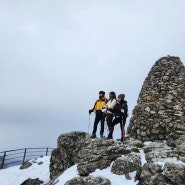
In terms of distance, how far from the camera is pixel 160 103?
620 inches

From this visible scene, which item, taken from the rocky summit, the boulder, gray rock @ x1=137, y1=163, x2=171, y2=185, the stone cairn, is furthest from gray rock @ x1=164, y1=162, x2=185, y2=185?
the stone cairn

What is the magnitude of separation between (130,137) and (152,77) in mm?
3656

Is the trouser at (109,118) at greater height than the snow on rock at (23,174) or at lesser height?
greater

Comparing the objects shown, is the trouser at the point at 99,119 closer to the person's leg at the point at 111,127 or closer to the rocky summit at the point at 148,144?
the person's leg at the point at 111,127

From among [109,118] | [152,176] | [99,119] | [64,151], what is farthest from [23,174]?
[152,176]

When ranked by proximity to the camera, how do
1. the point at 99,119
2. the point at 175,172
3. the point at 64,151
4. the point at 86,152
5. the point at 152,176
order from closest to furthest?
the point at 175,172 → the point at 152,176 → the point at 86,152 → the point at 99,119 → the point at 64,151

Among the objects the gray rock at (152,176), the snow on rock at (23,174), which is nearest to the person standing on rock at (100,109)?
→ the gray rock at (152,176)

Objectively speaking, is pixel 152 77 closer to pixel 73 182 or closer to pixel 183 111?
pixel 183 111

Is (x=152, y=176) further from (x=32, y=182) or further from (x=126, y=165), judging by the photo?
(x=32, y=182)

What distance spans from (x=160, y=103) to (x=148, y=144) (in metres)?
2.55

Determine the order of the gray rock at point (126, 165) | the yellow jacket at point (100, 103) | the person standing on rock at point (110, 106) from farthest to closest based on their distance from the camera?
the yellow jacket at point (100, 103) → the person standing on rock at point (110, 106) → the gray rock at point (126, 165)

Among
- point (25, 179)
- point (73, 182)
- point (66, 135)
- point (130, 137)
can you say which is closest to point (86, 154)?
point (73, 182)

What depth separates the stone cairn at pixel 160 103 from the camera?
15061 mm

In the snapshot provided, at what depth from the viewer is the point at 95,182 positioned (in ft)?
34.3
